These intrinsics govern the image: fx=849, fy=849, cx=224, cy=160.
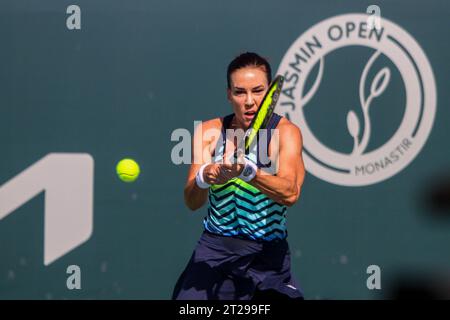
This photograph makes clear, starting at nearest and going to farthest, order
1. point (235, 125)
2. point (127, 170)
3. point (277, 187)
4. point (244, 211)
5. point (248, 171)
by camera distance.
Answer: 1. point (248, 171)
2. point (277, 187)
3. point (244, 211)
4. point (235, 125)
5. point (127, 170)

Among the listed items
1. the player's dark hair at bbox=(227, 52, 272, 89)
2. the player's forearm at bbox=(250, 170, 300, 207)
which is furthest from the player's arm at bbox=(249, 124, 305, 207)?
the player's dark hair at bbox=(227, 52, 272, 89)

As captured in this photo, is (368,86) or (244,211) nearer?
(244,211)

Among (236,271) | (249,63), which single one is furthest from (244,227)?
(249,63)

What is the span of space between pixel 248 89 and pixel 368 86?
116 cm

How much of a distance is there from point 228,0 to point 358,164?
1.15m

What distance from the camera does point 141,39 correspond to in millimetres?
4641

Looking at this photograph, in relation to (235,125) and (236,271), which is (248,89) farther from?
(236,271)

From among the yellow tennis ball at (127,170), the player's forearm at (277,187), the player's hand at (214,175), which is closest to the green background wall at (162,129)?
the yellow tennis ball at (127,170)

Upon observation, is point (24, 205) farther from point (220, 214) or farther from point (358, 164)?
point (358, 164)

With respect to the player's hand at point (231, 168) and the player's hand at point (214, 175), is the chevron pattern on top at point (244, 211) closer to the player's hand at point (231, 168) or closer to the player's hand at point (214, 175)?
the player's hand at point (214, 175)

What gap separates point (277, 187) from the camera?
3441mm
